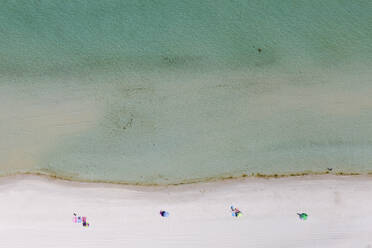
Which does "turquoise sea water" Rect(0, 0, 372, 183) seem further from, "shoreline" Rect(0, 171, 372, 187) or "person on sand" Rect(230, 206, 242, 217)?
"person on sand" Rect(230, 206, 242, 217)

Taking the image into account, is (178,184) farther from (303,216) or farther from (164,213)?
(303,216)

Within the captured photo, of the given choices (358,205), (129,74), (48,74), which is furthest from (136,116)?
(358,205)

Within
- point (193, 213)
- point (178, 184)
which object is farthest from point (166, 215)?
point (178, 184)

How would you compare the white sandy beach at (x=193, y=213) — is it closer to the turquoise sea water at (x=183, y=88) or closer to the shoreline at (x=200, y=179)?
the shoreline at (x=200, y=179)

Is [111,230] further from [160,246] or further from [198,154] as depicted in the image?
[198,154]

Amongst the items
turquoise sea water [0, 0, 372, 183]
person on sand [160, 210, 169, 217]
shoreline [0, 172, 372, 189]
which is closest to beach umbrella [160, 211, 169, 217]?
person on sand [160, 210, 169, 217]
